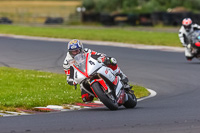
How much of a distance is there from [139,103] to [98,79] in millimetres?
2600

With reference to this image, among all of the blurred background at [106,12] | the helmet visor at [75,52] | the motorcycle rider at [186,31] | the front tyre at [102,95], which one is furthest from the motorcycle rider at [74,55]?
the blurred background at [106,12]

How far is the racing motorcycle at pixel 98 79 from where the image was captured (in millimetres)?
10328

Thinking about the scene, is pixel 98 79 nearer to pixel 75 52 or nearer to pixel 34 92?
pixel 75 52

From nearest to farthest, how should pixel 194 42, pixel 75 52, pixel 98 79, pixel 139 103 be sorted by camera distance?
pixel 98 79 → pixel 75 52 → pixel 139 103 → pixel 194 42

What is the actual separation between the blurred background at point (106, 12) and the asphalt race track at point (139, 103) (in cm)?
2227

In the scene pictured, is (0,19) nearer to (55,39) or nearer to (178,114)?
(55,39)

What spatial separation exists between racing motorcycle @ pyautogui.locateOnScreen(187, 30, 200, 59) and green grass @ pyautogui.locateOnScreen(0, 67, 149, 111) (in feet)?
22.7

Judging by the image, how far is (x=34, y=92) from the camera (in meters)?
13.6

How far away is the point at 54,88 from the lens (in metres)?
14.6

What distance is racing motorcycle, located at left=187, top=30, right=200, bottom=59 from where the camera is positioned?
869 inches

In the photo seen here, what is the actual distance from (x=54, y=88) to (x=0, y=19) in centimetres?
5571

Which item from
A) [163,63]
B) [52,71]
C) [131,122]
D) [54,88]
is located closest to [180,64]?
[163,63]

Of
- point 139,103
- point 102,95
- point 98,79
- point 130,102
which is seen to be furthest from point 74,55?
point 139,103

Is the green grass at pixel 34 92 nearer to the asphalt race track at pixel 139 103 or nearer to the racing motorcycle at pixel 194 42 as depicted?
the asphalt race track at pixel 139 103
